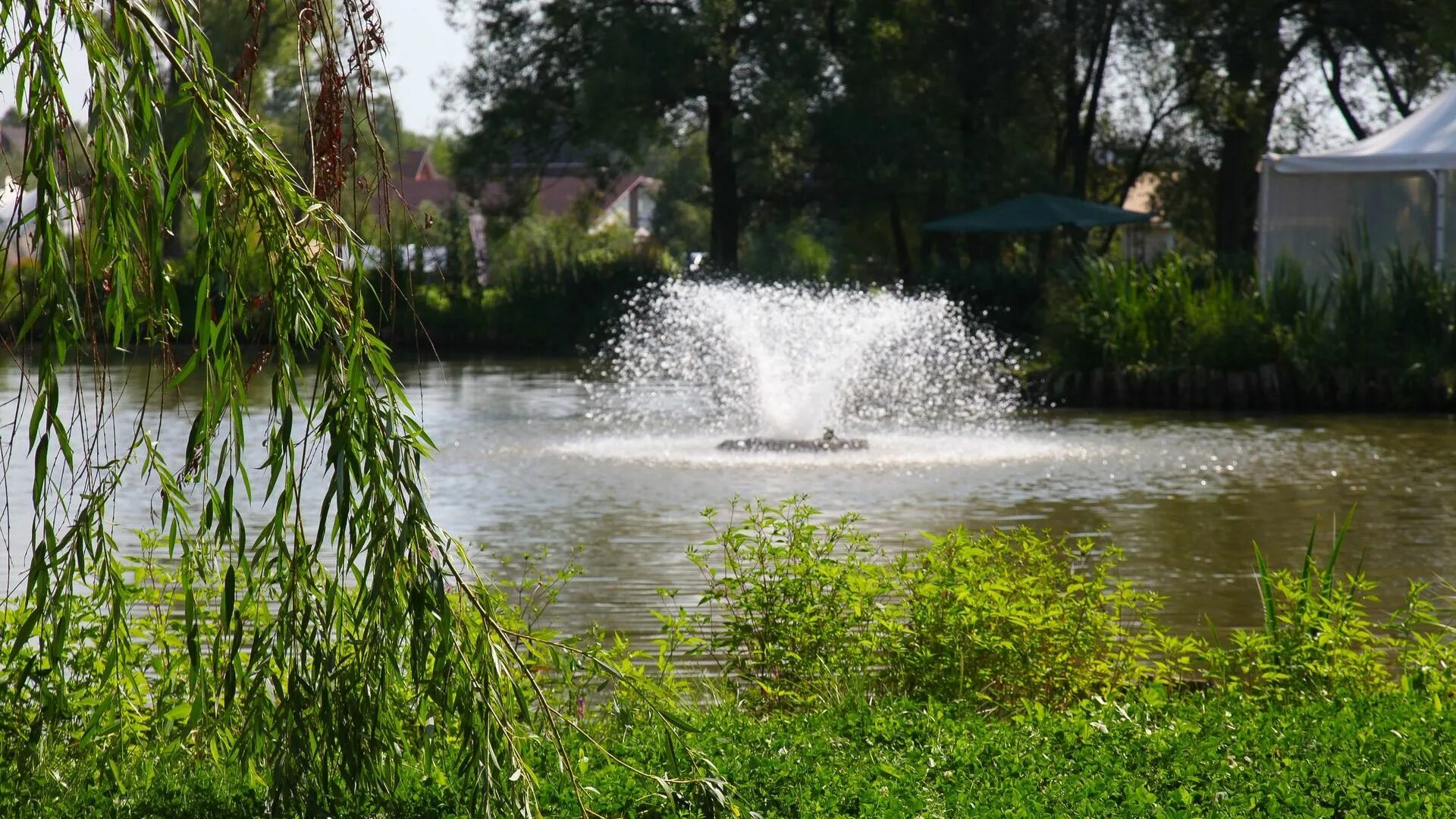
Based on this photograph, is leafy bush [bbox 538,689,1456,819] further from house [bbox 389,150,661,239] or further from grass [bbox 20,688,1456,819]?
house [bbox 389,150,661,239]

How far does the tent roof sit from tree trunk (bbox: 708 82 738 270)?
1431 cm

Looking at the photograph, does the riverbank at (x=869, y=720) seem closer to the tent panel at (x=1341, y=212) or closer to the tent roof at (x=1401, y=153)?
the tent roof at (x=1401, y=153)

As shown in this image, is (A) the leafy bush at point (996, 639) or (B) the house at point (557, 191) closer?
(A) the leafy bush at point (996, 639)

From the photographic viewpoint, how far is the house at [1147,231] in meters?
38.9

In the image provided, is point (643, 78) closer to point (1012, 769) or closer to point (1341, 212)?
point (1341, 212)

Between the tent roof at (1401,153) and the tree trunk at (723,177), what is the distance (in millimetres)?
14311

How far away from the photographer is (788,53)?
32.4 metres

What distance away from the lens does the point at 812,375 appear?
1680 cm

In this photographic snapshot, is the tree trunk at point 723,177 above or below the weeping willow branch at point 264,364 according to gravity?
above

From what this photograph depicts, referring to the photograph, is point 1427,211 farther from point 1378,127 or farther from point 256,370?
point 256,370

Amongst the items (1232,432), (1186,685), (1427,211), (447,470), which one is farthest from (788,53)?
(1186,685)

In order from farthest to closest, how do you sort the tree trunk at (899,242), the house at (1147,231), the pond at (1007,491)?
the house at (1147,231) → the tree trunk at (899,242) → the pond at (1007,491)

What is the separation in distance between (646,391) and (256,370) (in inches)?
723

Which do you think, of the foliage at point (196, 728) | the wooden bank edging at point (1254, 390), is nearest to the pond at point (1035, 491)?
the wooden bank edging at point (1254, 390)
